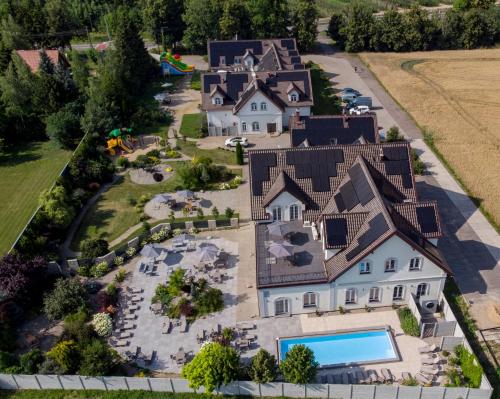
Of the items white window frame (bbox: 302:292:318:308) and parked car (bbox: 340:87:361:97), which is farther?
parked car (bbox: 340:87:361:97)

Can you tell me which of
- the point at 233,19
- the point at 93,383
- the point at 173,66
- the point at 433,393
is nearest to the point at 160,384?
the point at 93,383

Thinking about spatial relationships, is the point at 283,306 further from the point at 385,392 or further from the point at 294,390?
the point at 385,392

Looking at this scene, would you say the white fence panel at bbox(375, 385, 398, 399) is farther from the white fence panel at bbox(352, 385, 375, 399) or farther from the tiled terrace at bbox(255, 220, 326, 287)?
the tiled terrace at bbox(255, 220, 326, 287)

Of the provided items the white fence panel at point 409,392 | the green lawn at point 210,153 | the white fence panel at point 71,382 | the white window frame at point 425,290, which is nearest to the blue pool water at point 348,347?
the white fence panel at point 409,392

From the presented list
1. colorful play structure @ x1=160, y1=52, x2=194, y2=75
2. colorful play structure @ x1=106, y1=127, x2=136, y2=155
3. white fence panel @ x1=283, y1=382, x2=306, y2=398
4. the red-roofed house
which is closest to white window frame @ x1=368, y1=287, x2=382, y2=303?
white fence panel @ x1=283, y1=382, x2=306, y2=398

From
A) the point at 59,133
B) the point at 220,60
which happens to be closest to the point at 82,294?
the point at 59,133

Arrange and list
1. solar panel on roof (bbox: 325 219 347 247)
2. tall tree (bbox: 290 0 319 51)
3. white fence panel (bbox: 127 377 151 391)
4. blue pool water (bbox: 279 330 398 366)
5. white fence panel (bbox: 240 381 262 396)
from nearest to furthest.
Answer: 1. white fence panel (bbox: 240 381 262 396)
2. white fence panel (bbox: 127 377 151 391)
3. blue pool water (bbox: 279 330 398 366)
4. solar panel on roof (bbox: 325 219 347 247)
5. tall tree (bbox: 290 0 319 51)

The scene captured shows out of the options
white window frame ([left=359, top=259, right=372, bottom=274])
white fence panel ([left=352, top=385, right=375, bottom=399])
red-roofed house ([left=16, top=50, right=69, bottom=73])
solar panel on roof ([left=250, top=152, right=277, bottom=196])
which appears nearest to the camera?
white fence panel ([left=352, top=385, right=375, bottom=399])
